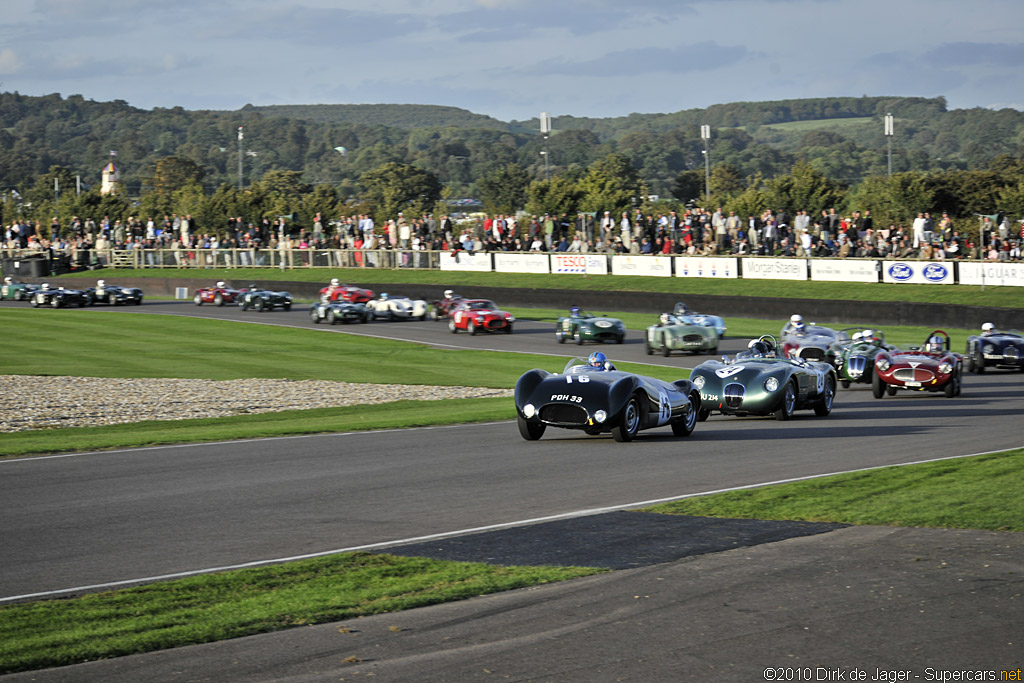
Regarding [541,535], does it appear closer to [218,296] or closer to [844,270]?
[844,270]

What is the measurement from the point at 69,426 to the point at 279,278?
141ft

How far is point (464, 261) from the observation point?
57.9m

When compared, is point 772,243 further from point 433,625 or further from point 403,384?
point 433,625

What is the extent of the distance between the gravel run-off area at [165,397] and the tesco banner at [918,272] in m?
22.7

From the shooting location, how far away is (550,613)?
7312 millimetres

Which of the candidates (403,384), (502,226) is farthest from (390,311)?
(403,384)

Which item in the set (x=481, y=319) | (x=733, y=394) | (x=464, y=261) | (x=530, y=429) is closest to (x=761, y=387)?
(x=733, y=394)

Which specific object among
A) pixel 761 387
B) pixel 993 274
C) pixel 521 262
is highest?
pixel 521 262

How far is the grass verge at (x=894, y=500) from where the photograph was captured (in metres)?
10.0

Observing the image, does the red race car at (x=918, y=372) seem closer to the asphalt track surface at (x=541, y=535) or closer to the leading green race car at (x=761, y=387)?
the leading green race car at (x=761, y=387)

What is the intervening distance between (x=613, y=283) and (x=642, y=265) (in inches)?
59.9

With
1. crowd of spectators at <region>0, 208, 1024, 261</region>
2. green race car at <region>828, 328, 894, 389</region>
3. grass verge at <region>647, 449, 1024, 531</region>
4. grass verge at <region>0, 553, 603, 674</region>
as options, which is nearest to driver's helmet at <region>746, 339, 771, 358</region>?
green race car at <region>828, 328, 894, 389</region>

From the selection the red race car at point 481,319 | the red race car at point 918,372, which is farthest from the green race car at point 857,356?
the red race car at point 481,319

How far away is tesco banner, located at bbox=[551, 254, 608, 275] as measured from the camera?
53219mm
